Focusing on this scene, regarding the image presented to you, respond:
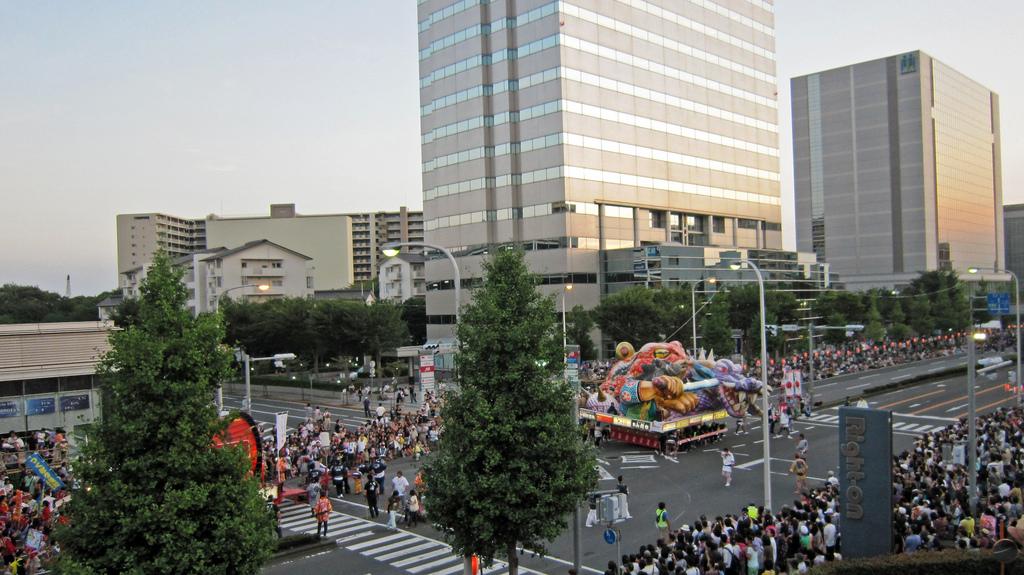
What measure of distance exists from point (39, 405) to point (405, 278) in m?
88.3

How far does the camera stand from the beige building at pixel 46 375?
32.5 m

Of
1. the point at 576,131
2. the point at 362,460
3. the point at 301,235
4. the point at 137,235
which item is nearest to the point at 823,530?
the point at 362,460

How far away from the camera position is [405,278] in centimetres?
12106

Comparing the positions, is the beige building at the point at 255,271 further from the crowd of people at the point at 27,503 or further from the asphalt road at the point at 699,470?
the crowd of people at the point at 27,503

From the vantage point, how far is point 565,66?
76.6m

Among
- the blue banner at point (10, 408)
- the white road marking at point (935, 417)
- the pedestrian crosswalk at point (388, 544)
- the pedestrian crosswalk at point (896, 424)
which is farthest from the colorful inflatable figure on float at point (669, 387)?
the blue banner at point (10, 408)

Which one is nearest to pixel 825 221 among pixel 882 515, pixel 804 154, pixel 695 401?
pixel 804 154

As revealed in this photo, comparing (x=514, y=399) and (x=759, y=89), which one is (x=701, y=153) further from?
(x=514, y=399)

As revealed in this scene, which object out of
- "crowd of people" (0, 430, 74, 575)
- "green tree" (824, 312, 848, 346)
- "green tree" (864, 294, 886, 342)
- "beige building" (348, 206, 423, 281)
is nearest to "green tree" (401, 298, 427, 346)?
"green tree" (824, 312, 848, 346)

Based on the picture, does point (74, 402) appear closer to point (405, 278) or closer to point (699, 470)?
point (699, 470)

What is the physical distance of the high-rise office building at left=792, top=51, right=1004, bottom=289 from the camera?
145m

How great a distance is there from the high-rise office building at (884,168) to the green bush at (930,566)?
14170cm

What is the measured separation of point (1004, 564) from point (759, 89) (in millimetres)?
92606

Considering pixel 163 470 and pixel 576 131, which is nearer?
pixel 163 470
